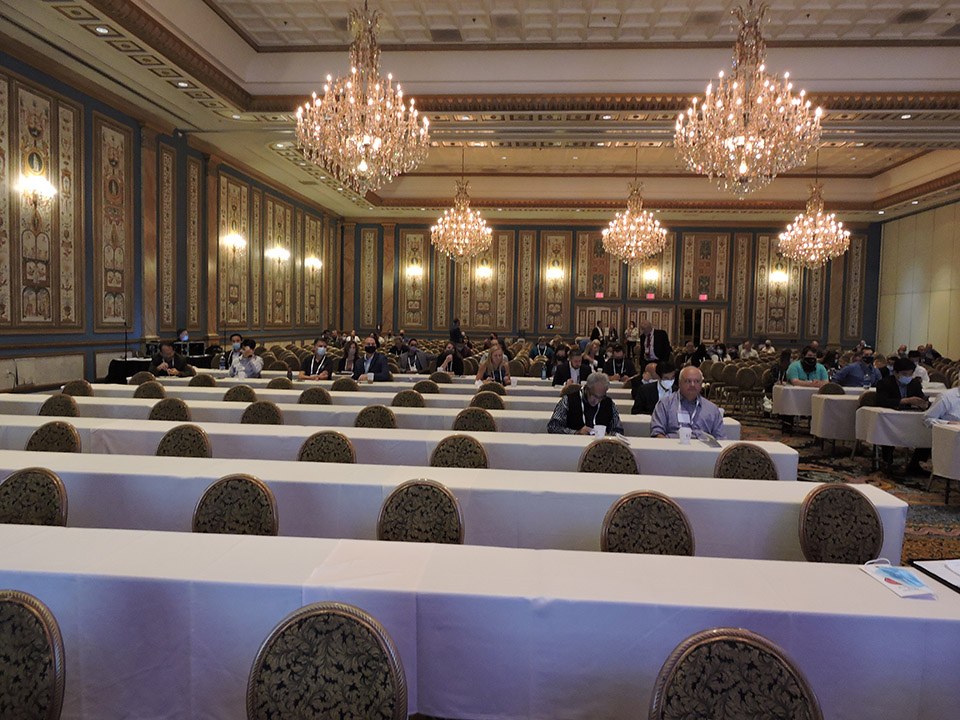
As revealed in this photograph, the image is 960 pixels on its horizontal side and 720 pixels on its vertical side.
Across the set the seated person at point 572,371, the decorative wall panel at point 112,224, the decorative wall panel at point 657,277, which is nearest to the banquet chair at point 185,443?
the seated person at point 572,371

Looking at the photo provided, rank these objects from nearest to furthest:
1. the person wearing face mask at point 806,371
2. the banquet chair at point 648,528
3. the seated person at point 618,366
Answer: the banquet chair at point 648,528
the person wearing face mask at point 806,371
the seated person at point 618,366

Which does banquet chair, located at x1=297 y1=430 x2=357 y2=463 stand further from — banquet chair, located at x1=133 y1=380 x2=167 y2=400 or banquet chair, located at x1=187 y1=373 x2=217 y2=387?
banquet chair, located at x1=187 y1=373 x2=217 y2=387

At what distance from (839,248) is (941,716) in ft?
48.4

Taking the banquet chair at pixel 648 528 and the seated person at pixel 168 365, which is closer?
the banquet chair at pixel 648 528

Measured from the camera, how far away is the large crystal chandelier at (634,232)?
1441 centimetres

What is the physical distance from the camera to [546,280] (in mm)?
22562

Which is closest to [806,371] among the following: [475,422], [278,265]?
[475,422]

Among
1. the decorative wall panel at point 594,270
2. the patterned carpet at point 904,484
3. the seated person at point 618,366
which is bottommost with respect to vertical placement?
the patterned carpet at point 904,484

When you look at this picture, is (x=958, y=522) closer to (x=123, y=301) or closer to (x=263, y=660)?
(x=263, y=660)

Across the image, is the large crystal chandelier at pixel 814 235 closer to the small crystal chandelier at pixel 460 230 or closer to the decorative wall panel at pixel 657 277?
the small crystal chandelier at pixel 460 230

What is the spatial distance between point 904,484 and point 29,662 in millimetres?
8061

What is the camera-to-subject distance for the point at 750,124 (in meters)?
7.31

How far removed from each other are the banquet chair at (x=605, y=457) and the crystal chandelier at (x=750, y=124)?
4.69 meters

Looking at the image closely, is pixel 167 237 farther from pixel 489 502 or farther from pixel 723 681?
pixel 723 681
